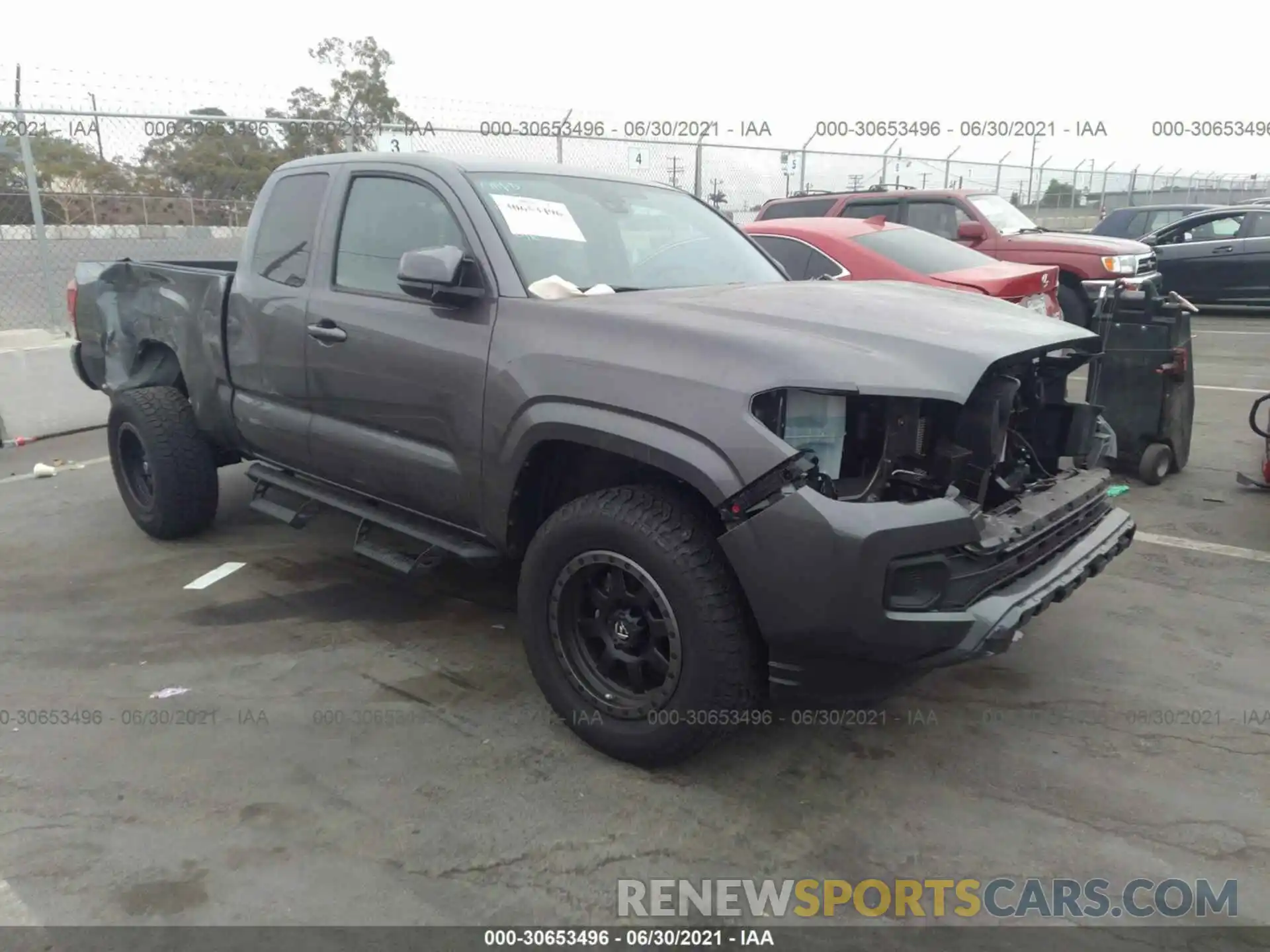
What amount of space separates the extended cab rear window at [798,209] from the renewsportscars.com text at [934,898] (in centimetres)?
896

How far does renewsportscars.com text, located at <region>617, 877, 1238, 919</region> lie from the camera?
237cm

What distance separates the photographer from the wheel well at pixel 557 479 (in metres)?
3.10

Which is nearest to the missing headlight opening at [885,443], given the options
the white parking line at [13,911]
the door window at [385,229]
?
the door window at [385,229]

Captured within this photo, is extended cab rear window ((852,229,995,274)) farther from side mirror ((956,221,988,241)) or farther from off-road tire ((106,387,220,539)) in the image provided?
off-road tire ((106,387,220,539))

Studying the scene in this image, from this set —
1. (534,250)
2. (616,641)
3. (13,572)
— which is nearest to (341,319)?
(534,250)

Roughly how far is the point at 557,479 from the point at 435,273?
2.62 ft

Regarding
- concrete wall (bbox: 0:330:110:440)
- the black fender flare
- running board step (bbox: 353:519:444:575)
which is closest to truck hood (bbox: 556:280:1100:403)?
the black fender flare

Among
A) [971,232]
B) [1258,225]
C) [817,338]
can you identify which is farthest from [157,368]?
[1258,225]

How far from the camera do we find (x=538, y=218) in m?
3.46

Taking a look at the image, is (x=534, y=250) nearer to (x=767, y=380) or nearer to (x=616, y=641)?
(x=767, y=380)

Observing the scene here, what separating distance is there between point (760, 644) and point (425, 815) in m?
1.10

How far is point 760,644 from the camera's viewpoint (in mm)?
2703

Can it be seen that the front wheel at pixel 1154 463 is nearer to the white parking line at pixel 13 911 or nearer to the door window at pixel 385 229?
the door window at pixel 385 229

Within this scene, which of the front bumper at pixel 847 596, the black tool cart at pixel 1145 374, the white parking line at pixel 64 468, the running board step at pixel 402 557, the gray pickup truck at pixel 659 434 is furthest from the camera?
the white parking line at pixel 64 468
